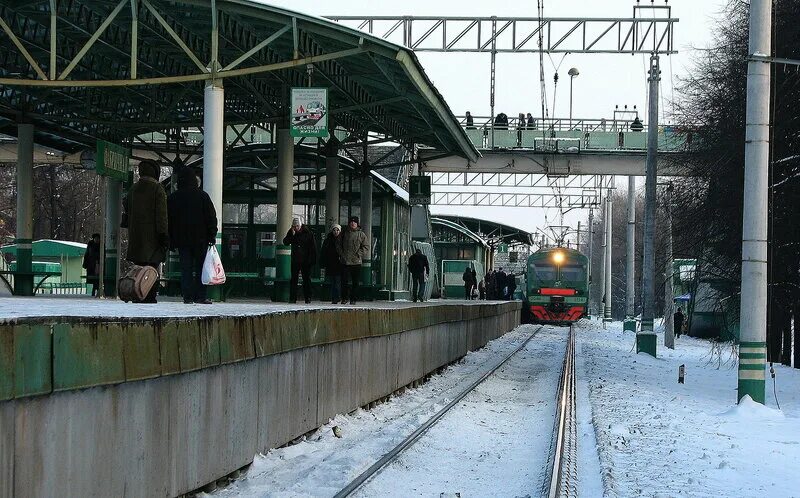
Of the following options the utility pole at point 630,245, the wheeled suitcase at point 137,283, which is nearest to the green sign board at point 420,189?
the wheeled suitcase at point 137,283

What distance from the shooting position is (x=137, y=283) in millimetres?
10953

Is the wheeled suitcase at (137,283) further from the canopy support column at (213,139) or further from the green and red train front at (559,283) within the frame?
the green and red train front at (559,283)

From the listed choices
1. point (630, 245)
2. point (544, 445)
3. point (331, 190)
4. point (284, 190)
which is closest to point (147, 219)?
point (544, 445)

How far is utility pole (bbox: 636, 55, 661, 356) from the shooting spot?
3005 cm

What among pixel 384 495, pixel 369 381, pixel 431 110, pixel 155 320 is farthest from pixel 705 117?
pixel 155 320

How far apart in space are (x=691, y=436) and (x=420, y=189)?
16.8 metres

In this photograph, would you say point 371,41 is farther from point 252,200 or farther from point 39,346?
point 39,346

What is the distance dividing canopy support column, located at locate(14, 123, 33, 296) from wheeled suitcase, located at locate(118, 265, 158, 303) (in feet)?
45.6

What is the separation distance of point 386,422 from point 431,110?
12782 millimetres

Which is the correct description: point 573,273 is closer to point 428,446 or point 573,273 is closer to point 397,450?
point 428,446

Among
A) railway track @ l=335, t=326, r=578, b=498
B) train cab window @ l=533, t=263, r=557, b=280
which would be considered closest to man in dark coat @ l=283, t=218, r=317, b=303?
railway track @ l=335, t=326, r=578, b=498

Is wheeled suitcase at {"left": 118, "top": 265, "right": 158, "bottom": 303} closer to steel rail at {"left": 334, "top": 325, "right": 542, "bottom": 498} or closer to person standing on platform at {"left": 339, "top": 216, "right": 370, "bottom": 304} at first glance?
steel rail at {"left": 334, "top": 325, "right": 542, "bottom": 498}

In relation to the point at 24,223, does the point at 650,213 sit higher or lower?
higher

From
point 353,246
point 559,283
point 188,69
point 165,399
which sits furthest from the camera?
point 559,283
